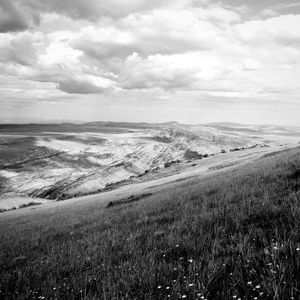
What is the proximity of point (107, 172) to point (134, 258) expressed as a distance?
4911 inches

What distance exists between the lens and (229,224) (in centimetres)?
593

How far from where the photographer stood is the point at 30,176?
12419 cm

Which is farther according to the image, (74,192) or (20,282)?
(74,192)

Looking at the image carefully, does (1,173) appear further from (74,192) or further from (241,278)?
(241,278)

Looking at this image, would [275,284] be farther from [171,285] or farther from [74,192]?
[74,192]

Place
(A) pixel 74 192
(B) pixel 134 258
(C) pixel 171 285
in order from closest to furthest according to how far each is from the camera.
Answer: (C) pixel 171 285
(B) pixel 134 258
(A) pixel 74 192

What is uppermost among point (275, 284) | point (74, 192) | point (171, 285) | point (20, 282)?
point (275, 284)

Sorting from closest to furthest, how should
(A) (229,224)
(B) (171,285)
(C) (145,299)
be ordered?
(C) (145,299) < (B) (171,285) < (A) (229,224)

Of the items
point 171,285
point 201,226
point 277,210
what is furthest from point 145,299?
point 277,210

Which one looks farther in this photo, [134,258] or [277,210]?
[277,210]

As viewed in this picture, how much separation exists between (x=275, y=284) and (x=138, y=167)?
142177 millimetres

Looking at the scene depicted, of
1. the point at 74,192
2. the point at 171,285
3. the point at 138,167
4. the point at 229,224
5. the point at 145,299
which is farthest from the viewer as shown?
the point at 138,167

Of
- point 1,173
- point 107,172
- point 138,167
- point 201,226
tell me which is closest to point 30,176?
point 1,173

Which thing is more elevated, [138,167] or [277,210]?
[277,210]
